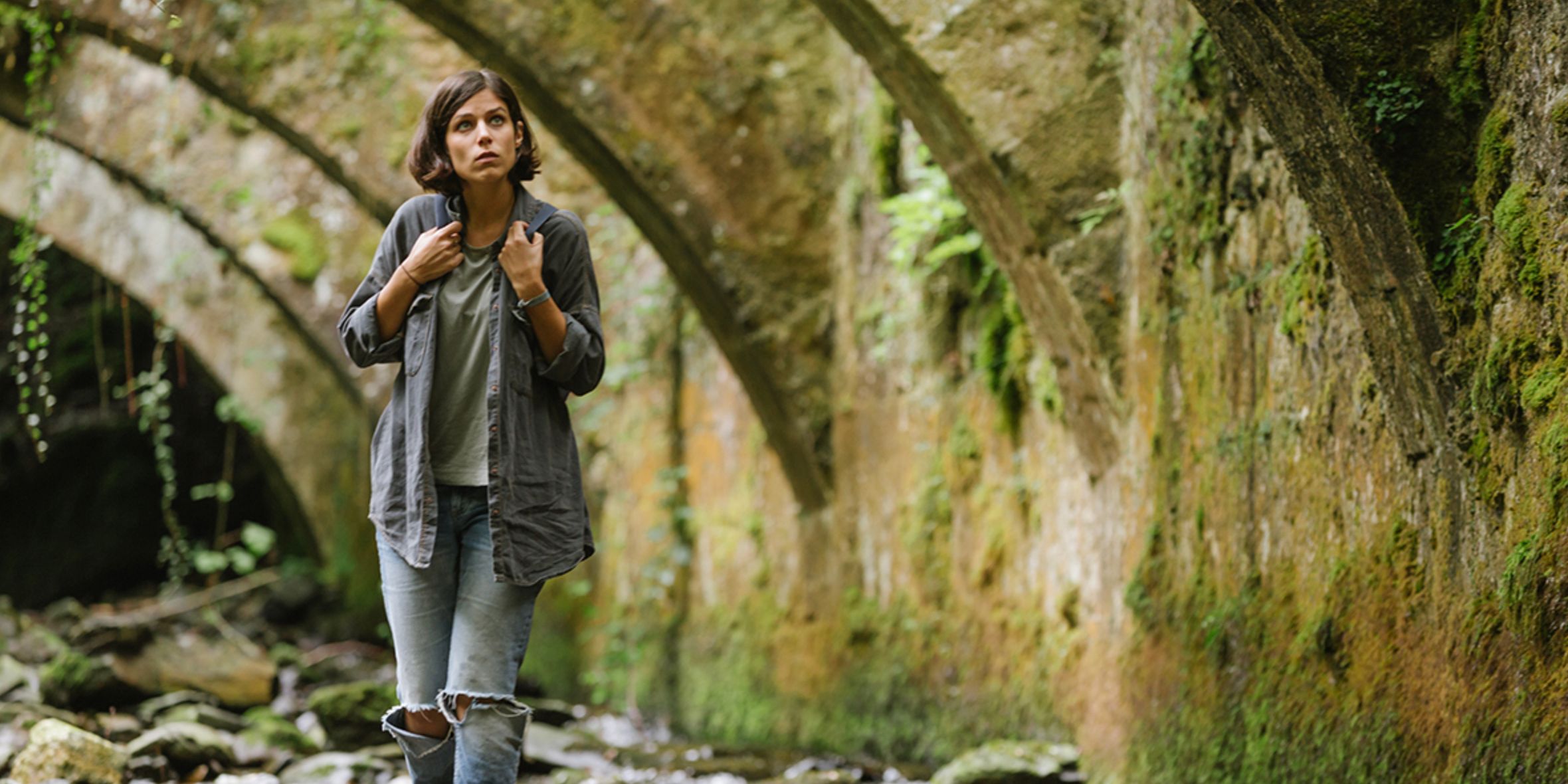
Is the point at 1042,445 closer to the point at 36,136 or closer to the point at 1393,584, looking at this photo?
the point at 1393,584

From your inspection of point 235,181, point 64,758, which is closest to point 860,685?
point 64,758

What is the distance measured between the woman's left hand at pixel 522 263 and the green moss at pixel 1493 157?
151cm

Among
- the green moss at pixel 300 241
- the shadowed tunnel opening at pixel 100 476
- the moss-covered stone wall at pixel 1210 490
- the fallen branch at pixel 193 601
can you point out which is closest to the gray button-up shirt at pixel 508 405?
the moss-covered stone wall at pixel 1210 490

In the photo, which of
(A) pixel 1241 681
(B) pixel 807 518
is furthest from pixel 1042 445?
(B) pixel 807 518

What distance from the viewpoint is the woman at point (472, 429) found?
2.32 metres

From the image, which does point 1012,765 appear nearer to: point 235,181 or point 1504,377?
point 1504,377

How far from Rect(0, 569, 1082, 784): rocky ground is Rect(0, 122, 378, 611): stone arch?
2014 mm

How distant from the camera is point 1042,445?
4621 mm

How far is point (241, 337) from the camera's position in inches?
422

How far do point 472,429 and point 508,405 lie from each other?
8cm

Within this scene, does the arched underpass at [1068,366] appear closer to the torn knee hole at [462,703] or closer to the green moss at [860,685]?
the green moss at [860,685]

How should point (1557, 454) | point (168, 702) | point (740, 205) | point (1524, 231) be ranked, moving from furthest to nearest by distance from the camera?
point (740, 205) < point (168, 702) < point (1524, 231) < point (1557, 454)

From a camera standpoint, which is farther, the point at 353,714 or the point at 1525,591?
the point at 353,714

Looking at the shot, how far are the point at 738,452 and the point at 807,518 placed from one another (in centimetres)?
78
